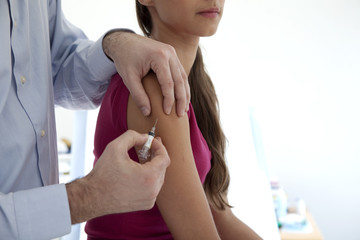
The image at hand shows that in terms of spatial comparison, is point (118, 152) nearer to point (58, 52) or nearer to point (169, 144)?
point (169, 144)

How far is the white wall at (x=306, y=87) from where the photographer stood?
2.97 m

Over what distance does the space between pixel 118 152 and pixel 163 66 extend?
0.21 meters

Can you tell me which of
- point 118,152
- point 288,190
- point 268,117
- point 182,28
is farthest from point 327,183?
point 118,152

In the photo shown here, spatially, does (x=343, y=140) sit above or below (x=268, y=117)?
below

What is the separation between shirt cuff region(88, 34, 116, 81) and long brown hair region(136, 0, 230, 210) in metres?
0.19

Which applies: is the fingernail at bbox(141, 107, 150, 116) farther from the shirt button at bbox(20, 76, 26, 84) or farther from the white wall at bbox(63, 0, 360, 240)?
the white wall at bbox(63, 0, 360, 240)

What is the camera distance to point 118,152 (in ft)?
2.14

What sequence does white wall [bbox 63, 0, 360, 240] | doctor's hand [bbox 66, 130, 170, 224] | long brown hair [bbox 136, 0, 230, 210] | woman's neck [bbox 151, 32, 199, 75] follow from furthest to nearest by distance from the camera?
white wall [bbox 63, 0, 360, 240] → long brown hair [bbox 136, 0, 230, 210] → woman's neck [bbox 151, 32, 199, 75] → doctor's hand [bbox 66, 130, 170, 224]

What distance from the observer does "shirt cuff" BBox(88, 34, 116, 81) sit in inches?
39.0

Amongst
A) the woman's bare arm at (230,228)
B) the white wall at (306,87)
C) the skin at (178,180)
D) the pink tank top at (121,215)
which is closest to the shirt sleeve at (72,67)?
the pink tank top at (121,215)

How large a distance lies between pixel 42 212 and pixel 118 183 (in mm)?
159

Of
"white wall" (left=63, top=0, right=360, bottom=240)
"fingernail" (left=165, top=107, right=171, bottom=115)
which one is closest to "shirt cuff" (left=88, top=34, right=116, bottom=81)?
"fingernail" (left=165, top=107, right=171, bottom=115)

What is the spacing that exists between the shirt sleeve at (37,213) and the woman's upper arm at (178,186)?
22 cm

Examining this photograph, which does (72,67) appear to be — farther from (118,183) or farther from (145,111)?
(118,183)
